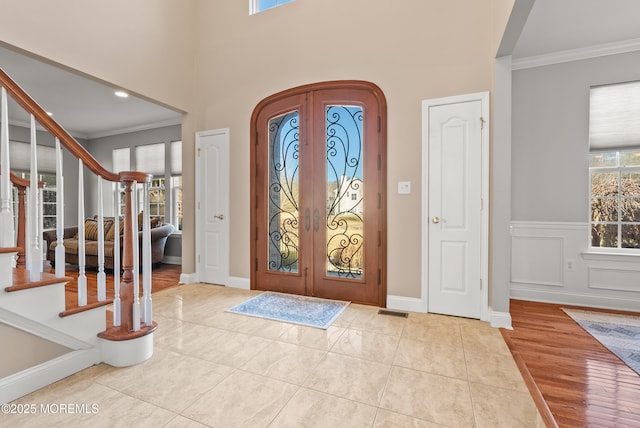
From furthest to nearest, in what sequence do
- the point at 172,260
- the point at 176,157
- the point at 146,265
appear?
1. the point at 176,157
2. the point at 172,260
3. the point at 146,265

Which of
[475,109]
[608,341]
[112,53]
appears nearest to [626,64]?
[475,109]

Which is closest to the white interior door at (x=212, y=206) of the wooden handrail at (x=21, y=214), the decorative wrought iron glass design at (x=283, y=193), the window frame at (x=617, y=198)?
the decorative wrought iron glass design at (x=283, y=193)

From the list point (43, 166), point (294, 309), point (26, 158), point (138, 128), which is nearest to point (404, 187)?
point (294, 309)

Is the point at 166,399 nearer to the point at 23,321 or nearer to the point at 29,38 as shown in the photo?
the point at 23,321

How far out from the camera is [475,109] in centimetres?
281

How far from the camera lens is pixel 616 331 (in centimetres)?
263

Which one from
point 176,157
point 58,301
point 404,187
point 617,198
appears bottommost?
point 58,301

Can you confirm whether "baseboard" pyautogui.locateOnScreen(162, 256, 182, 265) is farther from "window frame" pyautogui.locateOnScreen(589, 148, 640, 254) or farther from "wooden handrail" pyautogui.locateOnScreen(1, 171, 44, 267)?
"window frame" pyautogui.locateOnScreen(589, 148, 640, 254)

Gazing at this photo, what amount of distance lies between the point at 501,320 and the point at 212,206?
3.65m

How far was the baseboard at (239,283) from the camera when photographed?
12.7 ft

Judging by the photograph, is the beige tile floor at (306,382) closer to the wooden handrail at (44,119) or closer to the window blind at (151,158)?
the wooden handrail at (44,119)

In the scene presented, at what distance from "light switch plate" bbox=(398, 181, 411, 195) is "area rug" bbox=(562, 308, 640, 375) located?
6.69 feet

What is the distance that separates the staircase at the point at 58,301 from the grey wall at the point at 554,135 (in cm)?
405

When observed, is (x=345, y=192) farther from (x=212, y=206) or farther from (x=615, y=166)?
(x=615, y=166)
